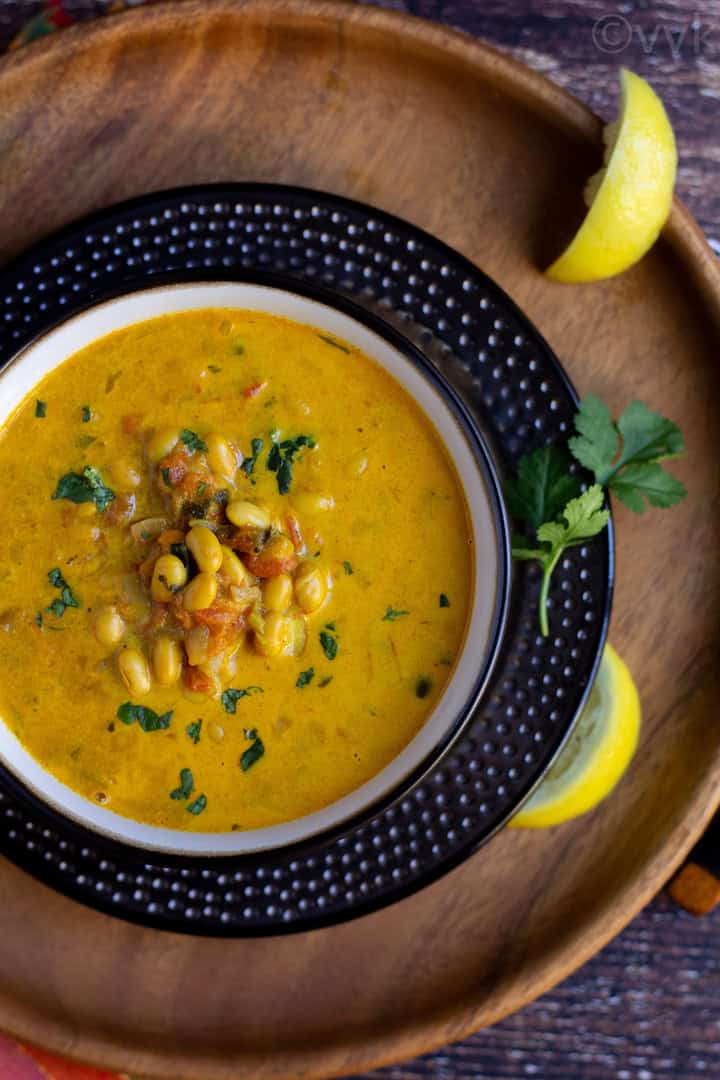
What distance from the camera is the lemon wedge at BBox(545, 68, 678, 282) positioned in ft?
7.85

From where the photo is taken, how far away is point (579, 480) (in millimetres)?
2393

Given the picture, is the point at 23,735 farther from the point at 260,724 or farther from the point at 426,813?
the point at 426,813

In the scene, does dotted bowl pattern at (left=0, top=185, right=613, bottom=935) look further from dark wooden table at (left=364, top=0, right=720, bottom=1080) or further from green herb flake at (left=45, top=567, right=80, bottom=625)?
dark wooden table at (left=364, top=0, right=720, bottom=1080)

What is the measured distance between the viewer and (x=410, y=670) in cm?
231

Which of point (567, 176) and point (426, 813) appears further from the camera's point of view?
point (567, 176)

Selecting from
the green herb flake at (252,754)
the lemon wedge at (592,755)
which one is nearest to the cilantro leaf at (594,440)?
the lemon wedge at (592,755)

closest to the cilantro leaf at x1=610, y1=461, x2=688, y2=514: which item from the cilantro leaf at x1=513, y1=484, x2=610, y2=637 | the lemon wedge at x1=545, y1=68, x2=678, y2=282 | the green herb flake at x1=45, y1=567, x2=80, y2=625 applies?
the cilantro leaf at x1=513, y1=484, x2=610, y2=637

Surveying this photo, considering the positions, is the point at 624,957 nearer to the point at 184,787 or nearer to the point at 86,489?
the point at 184,787

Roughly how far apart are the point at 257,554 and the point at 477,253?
3.26 feet

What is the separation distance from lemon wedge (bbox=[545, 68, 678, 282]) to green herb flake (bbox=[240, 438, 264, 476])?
0.90 meters

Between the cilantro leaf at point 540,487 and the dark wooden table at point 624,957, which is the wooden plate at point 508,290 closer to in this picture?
the cilantro leaf at point 540,487

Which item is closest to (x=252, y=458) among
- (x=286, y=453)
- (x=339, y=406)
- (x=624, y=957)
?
(x=286, y=453)

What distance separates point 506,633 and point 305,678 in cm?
52

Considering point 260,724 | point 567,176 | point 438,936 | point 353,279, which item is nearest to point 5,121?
point 353,279
